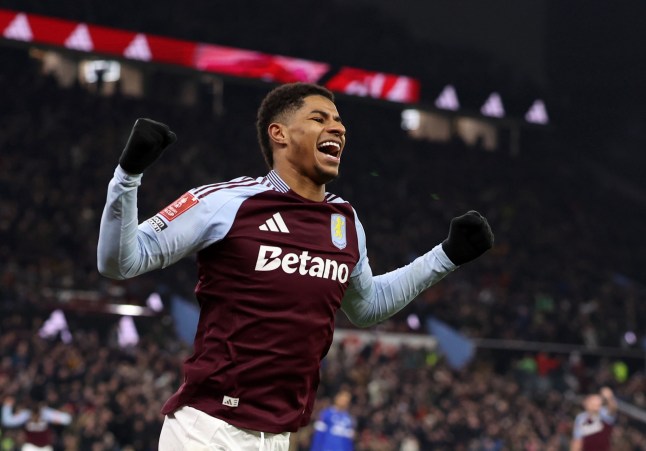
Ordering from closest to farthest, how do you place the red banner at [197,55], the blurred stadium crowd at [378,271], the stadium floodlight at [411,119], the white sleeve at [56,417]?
the white sleeve at [56,417] → the blurred stadium crowd at [378,271] → the red banner at [197,55] → the stadium floodlight at [411,119]

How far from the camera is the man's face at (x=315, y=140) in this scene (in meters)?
3.45

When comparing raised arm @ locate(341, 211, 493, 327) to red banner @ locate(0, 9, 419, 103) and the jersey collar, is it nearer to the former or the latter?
the jersey collar

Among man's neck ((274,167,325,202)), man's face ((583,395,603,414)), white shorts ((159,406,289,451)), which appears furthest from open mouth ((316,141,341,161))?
man's face ((583,395,603,414))

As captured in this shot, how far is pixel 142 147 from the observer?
9.45 ft

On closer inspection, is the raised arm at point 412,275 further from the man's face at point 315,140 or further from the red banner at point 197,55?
the red banner at point 197,55

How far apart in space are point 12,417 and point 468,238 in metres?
11.3

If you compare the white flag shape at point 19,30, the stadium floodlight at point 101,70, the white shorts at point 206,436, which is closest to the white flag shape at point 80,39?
the white flag shape at point 19,30

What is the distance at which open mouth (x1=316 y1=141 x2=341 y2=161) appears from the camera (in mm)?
3457

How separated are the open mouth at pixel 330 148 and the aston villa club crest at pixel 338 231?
0.68ft

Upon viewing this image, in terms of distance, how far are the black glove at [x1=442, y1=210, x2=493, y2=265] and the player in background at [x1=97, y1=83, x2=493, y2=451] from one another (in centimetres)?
40

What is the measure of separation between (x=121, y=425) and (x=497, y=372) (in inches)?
490

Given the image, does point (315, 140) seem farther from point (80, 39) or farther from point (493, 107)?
point (493, 107)

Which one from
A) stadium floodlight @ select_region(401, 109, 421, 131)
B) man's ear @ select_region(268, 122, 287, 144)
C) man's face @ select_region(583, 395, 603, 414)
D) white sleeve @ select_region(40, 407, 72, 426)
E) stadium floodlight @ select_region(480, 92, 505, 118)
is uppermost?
stadium floodlight @ select_region(480, 92, 505, 118)

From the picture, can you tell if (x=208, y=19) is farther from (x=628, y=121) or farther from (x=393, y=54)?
(x=628, y=121)
